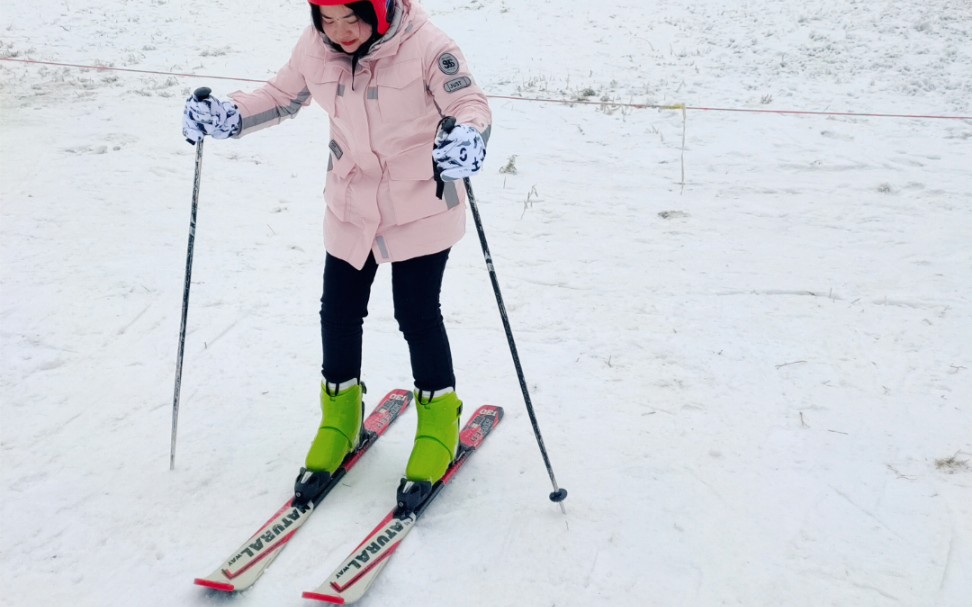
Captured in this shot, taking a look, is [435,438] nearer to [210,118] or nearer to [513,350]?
[513,350]

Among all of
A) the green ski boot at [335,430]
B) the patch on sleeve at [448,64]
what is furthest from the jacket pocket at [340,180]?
the green ski boot at [335,430]

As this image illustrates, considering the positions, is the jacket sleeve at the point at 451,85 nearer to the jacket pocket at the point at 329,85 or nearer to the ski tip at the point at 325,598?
the jacket pocket at the point at 329,85

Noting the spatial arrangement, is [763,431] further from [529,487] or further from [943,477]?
[529,487]

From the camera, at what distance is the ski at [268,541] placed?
2650mm

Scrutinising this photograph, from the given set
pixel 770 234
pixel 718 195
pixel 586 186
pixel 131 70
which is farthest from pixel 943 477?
pixel 131 70

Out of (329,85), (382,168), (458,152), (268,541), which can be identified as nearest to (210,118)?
(329,85)

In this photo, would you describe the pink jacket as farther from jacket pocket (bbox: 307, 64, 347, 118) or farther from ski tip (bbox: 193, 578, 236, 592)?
ski tip (bbox: 193, 578, 236, 592)

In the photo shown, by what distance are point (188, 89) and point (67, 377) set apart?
19.6 feet

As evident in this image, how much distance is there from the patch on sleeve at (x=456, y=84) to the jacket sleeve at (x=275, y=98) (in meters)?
0.61

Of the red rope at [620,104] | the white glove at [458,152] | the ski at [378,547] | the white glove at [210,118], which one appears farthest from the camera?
the red rope at [620,104]

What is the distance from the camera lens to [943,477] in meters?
3.21

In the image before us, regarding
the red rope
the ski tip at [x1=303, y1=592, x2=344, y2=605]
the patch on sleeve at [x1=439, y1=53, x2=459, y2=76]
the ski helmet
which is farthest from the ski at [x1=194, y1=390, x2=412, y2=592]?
the red rope

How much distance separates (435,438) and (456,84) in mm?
1371

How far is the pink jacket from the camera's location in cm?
270
